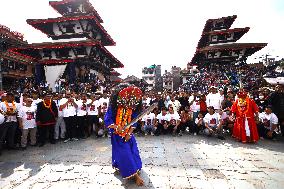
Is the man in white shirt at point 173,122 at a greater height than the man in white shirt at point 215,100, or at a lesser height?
lesser

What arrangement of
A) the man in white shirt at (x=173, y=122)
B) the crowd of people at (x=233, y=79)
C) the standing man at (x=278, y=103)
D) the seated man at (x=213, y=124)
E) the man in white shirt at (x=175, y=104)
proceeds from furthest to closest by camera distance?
the crowd of people at (x=233, y=79) < the man in white shirt at (x=175, y=104) < the man in white shirt at (x=173, y=122) < the seated man at (x=213, y=124) < the standing man at (x=278, y=103)

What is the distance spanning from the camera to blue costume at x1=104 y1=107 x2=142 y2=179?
14.5 feet

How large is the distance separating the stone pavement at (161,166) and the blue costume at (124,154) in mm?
268

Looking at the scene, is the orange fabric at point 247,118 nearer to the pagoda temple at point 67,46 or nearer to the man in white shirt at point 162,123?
the man in white shirt at point 162,123

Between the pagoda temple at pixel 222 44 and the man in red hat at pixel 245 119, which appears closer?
the man in red hat at pixel 245 119

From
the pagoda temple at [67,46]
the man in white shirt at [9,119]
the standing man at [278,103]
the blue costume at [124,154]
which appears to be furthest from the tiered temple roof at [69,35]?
the blue costume at [124,154]

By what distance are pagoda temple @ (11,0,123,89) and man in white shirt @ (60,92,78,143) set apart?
12.8m

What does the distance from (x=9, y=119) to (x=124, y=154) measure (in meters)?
4.58

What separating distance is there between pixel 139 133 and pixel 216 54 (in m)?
23.9

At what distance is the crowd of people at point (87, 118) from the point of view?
Result: 7.48 metres

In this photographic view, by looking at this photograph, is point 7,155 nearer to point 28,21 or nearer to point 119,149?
point 119,149

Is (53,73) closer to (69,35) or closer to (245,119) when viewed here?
(69,35)

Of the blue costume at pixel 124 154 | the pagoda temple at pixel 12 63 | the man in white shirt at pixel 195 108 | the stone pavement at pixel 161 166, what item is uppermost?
the pagoda temple at pixel 12 63

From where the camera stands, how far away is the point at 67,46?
69.9 feet
